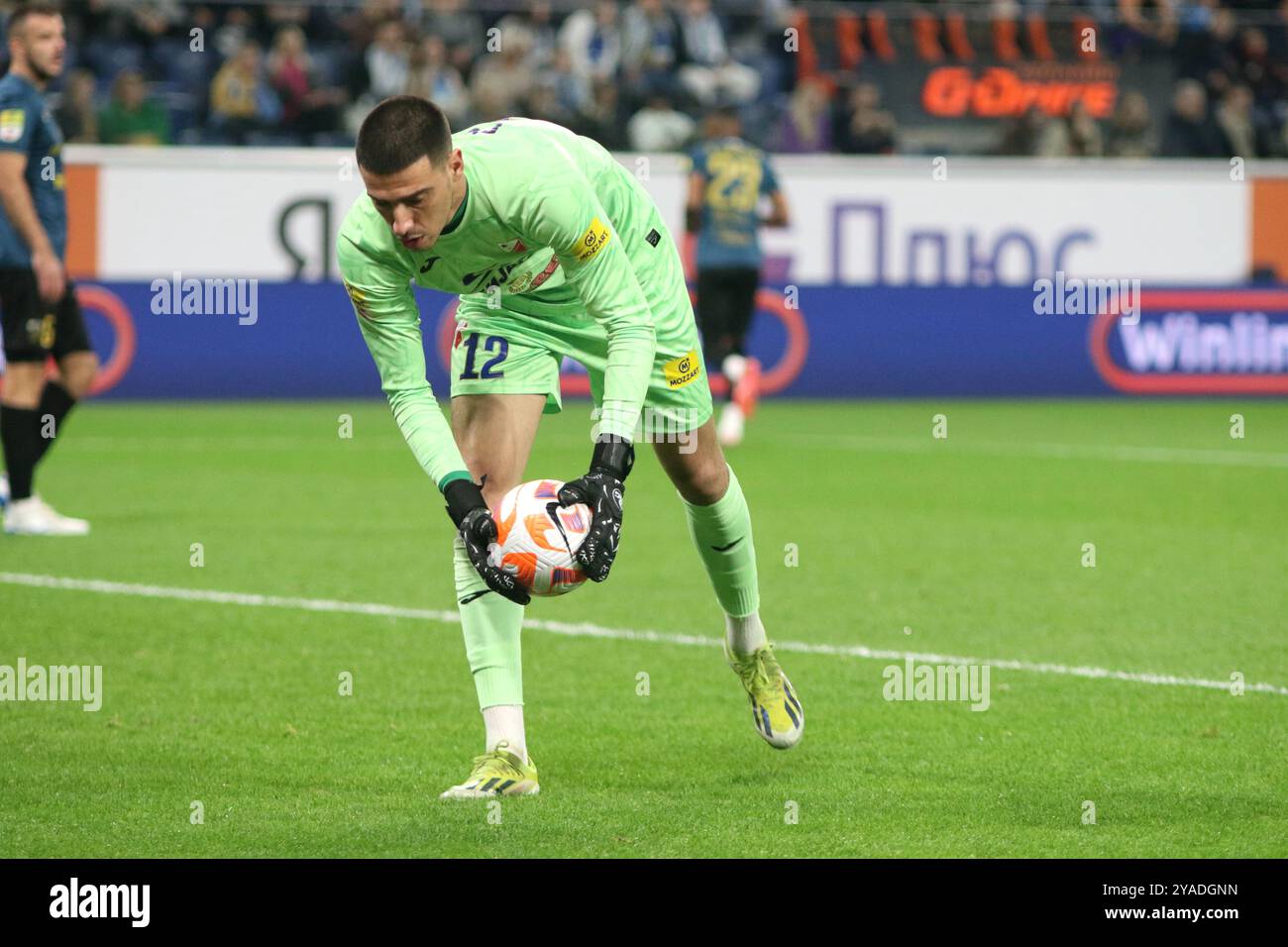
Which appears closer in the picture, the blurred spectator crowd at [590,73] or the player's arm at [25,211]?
the player's arm at [25,211]

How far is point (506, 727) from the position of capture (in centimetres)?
536

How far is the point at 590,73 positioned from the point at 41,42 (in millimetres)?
12077

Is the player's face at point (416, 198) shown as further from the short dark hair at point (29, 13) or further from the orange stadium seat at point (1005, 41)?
the orange stadium seat at point (1005, 41)

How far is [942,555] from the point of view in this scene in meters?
9.83

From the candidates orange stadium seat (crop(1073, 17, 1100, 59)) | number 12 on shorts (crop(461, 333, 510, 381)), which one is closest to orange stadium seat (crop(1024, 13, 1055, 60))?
orange stadium seat (crop(1073, 17, 1100, 59))

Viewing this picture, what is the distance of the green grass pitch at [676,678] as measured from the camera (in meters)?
4.91

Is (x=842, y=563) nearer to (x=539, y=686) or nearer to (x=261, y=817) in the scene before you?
(x=539, y=686)

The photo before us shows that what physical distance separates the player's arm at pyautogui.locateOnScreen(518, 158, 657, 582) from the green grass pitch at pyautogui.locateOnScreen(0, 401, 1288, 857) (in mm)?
896

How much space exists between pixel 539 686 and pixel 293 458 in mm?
7737

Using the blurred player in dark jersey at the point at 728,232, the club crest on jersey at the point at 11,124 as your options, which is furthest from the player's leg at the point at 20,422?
the blurred player in dark jersey at the point at 728,232

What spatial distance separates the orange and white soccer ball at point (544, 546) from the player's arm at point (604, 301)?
6 cm

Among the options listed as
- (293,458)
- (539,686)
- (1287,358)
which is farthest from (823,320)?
(539,686)

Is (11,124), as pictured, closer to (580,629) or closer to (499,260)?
(580,629)
